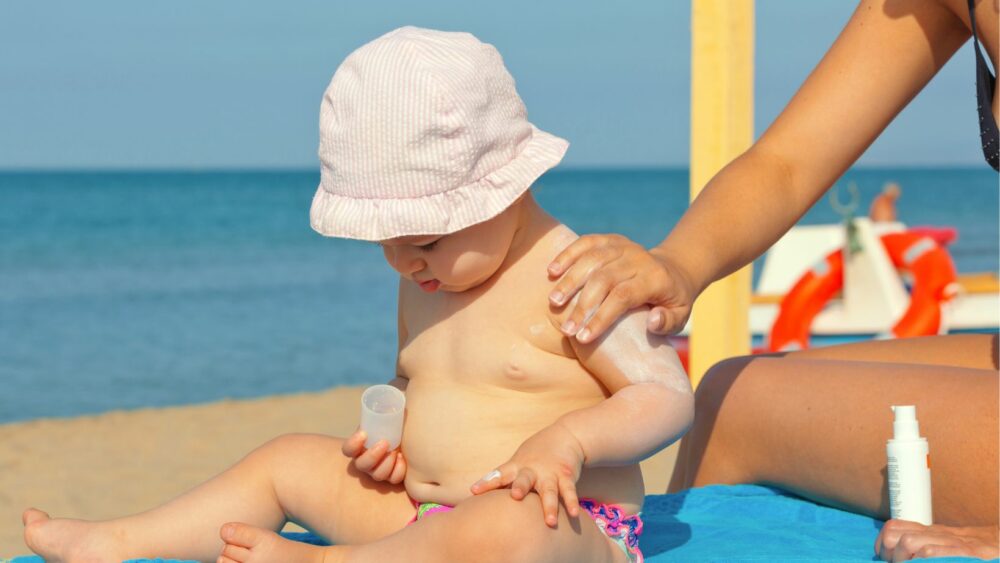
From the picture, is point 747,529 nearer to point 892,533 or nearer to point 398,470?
point 892,533

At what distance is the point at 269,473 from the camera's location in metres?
2.33

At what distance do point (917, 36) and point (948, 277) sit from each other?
560 centimetres

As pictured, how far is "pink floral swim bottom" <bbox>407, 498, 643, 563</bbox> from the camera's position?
2.11 meters

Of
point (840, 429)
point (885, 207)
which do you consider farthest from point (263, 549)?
point (885, 207)

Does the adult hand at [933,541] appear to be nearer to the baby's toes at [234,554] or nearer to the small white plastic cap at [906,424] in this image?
the small white plastic cap at [906,424]

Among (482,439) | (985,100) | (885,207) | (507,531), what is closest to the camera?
(507,531)

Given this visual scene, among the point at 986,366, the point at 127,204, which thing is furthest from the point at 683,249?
the point at 127,204

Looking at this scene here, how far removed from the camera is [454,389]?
2.21 m

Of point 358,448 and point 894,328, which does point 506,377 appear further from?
point 894,328

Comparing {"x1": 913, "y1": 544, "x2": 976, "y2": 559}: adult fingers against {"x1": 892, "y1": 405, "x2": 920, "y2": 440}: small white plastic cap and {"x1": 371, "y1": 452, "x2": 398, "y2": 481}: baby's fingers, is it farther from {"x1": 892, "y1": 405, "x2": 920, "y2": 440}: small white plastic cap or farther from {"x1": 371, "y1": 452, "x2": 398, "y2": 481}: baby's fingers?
{"x1": 371, "y1": 452, "x2": 398, "y2": 481}: baby's fingers

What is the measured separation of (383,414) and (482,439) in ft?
0.64

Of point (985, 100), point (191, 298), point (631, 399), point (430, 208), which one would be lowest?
point (191, 298)

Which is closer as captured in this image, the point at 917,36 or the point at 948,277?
the point at 917,36

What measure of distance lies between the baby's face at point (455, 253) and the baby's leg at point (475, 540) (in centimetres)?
41
